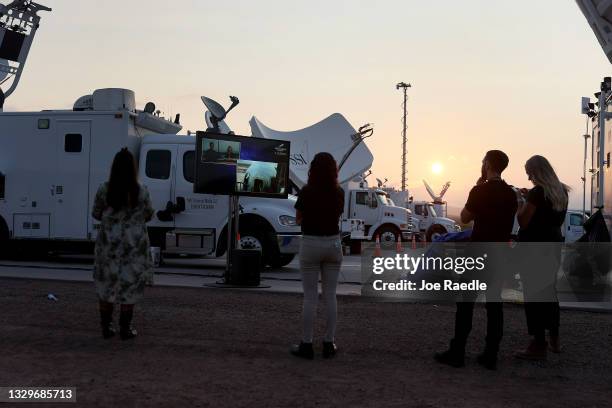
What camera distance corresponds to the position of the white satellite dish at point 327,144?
107 feet

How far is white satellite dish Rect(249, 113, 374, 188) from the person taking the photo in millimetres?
32656

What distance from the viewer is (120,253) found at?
7266 mm

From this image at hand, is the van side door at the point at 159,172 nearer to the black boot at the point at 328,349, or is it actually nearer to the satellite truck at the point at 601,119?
the satellite truck at the point at 601,119

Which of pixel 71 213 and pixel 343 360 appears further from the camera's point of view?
pixel 71 213

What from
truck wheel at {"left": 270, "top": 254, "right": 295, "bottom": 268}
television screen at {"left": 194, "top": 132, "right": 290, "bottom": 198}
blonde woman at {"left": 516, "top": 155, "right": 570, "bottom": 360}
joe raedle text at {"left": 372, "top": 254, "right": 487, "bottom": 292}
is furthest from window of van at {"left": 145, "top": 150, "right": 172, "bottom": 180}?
blonde woman at {"left": 516, "top": 155, "right": 570, "bottom": 360}

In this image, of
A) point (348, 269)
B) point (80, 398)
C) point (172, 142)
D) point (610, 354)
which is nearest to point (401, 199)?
point (348, 269)

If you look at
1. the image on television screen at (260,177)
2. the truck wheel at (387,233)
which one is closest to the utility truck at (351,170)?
the truck wheel at (387,233)

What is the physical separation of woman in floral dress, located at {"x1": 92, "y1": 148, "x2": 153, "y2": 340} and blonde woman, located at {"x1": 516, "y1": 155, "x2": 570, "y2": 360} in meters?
3.42

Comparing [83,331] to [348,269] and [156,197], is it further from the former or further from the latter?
[348,269]

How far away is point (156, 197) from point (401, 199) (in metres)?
24.3

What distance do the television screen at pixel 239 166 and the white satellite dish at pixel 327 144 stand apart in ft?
64.2

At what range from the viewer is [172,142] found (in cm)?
1562

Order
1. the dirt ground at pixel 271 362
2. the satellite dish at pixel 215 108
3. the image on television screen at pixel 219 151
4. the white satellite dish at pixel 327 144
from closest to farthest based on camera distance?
the dirt ground at pixel 271 362 → the image on television screen at pixel 219 151 → the satellite dish at pixel 215 108 → the white satellite dish at pixel 327 144

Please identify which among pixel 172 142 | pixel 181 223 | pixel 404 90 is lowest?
pixel 181 223
